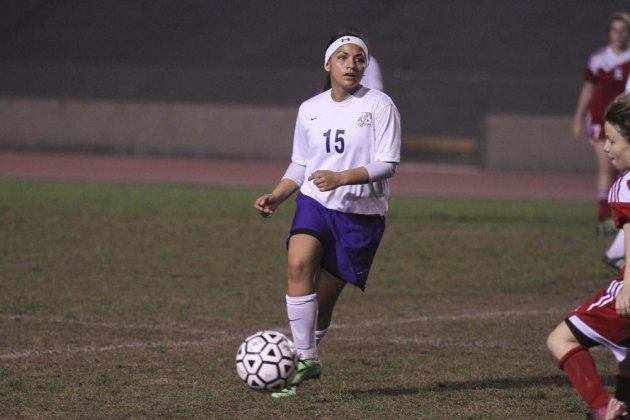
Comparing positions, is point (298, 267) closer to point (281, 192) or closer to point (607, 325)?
point (281, 192)

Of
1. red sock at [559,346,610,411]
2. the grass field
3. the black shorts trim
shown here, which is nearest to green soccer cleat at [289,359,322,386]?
the grass field

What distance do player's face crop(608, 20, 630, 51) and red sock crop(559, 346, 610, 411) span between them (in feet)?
30.7

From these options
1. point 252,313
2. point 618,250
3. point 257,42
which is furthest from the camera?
point 257,42

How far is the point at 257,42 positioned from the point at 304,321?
1487 inches

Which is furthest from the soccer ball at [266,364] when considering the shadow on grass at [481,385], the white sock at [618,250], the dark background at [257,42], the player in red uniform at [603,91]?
the dark background at [257,42]

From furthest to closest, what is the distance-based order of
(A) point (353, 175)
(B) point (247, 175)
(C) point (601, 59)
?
(B) point (247, 175), (C) point (601, 59), (A) point (353, 175)

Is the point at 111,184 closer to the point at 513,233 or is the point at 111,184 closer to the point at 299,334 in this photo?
the point at 513,233

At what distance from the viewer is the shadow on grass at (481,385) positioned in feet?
21.1

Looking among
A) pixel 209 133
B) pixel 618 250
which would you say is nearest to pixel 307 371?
pixel 618 250

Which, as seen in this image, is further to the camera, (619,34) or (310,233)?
(619,34)

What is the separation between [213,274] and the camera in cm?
1106

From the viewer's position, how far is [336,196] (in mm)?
6438

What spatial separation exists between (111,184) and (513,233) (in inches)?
350

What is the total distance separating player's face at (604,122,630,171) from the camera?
5.13m
